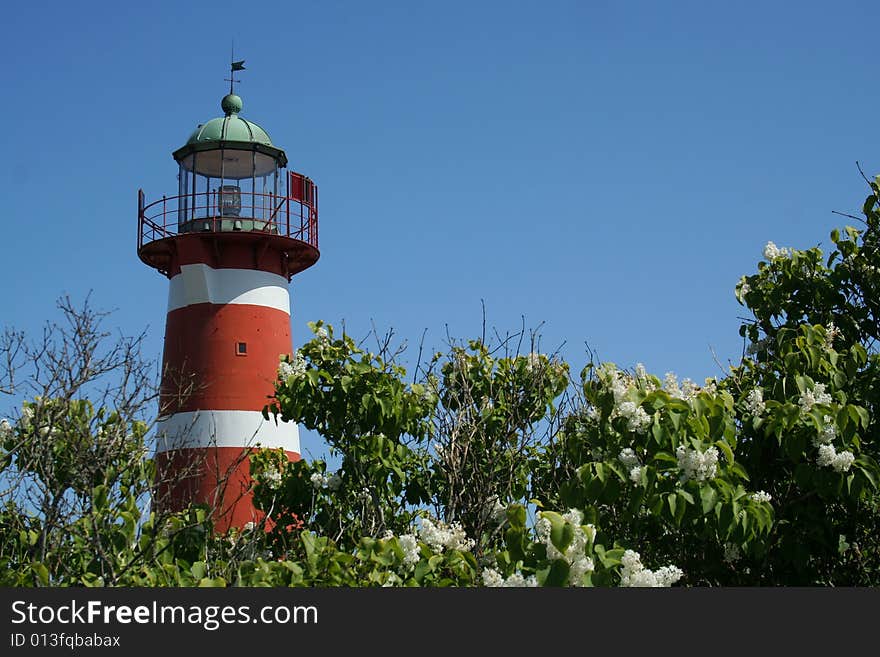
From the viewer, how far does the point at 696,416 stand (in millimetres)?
7406

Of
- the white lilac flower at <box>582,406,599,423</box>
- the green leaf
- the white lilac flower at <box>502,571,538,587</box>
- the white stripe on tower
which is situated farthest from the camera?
the white stripe on tower

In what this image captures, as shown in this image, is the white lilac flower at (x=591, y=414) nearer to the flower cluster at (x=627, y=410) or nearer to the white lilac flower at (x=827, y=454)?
the flower cluster at (x=627, y=410)

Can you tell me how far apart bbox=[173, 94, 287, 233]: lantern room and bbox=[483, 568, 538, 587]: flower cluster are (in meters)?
13.8

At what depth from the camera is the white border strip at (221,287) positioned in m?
19.1

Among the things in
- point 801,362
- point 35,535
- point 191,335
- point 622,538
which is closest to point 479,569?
point 622,538

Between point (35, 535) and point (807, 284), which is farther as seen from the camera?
point (807, 284)

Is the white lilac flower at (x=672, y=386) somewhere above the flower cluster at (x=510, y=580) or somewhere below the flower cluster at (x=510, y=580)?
above

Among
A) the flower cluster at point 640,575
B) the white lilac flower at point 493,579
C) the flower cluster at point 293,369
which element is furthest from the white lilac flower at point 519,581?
the flower cluster at point 293,369

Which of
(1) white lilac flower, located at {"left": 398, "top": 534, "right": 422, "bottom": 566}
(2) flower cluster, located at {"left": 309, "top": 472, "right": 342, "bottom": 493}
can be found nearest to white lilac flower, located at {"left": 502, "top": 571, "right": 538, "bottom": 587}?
(1) white lilac flower, located at {"left": 398, "top": 534, "right": 422, "bottom": 566}

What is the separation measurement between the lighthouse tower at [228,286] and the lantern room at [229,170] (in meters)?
0.02

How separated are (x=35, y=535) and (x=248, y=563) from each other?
2161 mm

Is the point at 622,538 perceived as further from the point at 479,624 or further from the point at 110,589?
→ the point at 110,589

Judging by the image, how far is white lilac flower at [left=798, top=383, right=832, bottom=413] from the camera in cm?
792

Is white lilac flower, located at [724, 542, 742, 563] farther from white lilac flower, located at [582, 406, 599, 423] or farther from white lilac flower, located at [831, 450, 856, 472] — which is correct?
white lilac flower, located at [582, 406, 599, 423]
